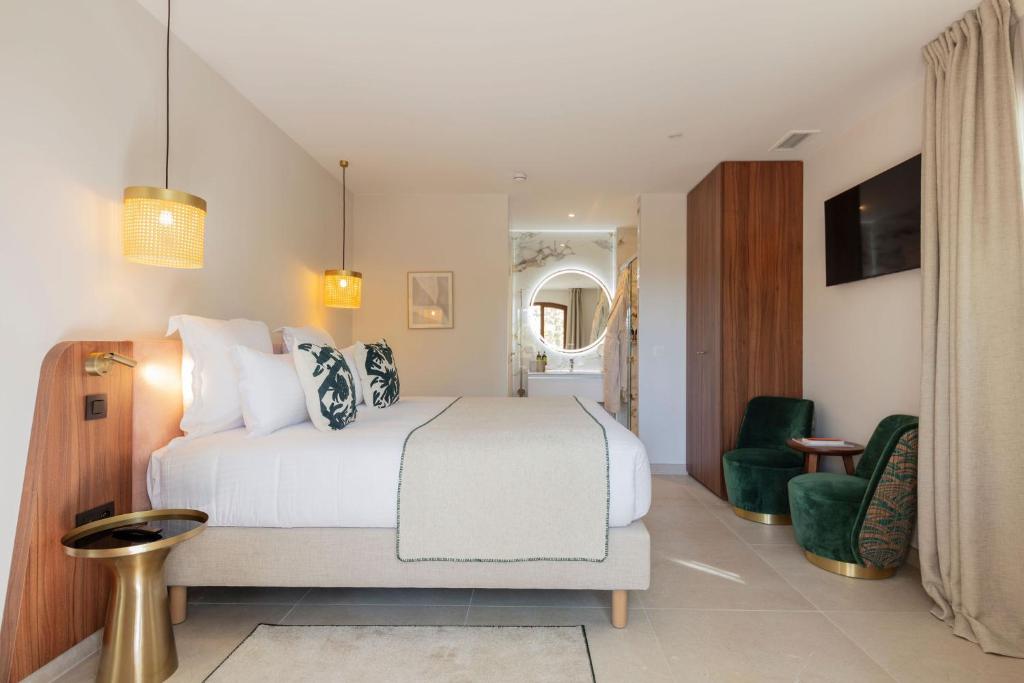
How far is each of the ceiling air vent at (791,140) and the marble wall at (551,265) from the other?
2.92 m

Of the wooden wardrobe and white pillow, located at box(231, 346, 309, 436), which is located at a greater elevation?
the wooden wardrobe

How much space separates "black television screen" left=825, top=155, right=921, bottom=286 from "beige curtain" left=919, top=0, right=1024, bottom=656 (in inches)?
16.0

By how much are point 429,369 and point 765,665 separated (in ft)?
11.8

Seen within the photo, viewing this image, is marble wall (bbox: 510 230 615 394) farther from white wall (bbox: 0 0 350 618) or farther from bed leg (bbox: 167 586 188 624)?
bed leg (bbox: 167 586 188 624)

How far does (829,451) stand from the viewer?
2.94 meters

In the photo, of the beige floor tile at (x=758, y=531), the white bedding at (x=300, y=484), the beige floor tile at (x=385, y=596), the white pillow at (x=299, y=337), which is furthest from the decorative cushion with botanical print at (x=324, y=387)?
the beige floor tile at (x=758, y=531)

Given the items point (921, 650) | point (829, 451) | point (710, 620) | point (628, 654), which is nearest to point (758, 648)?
point (710, 620)

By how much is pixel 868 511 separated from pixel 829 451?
48 cm

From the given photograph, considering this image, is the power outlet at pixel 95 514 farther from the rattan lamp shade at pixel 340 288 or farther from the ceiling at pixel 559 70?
the rattan lamp shade at pixel 340 288

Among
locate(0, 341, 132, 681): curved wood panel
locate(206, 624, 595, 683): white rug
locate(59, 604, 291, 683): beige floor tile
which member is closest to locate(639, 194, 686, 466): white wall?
locate(206, 624, 595, 683): white rug

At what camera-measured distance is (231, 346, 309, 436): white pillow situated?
2.24m

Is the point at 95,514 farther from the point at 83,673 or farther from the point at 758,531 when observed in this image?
the point at 758,531

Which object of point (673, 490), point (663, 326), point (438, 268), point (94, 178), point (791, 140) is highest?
point (791, 140)

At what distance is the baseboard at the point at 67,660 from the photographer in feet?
5.59
